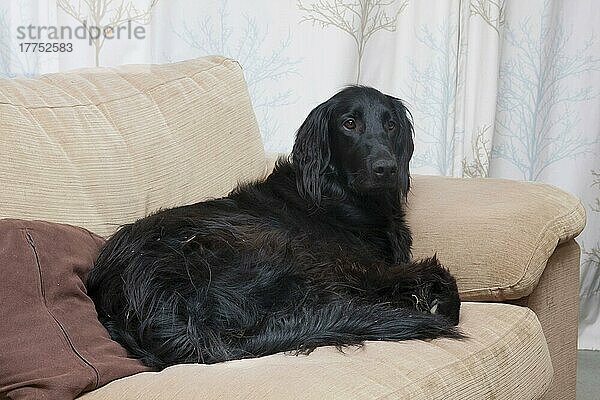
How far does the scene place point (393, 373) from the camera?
4.95ft

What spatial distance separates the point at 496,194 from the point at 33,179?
1.19 meters

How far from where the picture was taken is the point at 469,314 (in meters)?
1.92

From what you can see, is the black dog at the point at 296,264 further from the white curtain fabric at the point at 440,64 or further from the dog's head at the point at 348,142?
the white curtain fabric at the point at 440,64

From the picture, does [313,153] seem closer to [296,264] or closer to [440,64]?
[296,264]

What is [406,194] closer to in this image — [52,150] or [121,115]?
[121,115]

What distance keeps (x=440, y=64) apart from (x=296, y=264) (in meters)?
1.63

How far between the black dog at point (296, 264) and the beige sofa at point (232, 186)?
0.29 ft

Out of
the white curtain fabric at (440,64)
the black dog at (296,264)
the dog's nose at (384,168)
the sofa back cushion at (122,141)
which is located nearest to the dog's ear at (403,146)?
the black dog at (296,264)

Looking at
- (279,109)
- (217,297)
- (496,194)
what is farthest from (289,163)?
(279,109)

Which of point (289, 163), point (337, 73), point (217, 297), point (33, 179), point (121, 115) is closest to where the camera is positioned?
point (217, 297)

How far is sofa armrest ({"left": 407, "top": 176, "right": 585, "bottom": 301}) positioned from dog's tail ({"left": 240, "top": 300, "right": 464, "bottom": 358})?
429 millimetres

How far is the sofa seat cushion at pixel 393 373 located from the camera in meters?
1.38

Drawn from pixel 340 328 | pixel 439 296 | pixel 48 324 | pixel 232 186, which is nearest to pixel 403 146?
pixel 232 186

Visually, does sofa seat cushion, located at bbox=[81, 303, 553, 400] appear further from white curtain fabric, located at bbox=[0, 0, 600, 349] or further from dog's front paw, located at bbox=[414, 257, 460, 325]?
white curtain fabric, located at bbox=[0, 0, 600, 349]
